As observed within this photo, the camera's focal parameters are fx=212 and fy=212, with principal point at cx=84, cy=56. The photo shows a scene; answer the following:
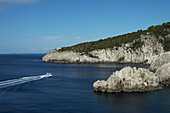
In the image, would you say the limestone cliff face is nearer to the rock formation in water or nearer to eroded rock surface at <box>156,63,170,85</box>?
the rock formation in water

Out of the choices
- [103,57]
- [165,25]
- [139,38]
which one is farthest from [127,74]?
[165,25]

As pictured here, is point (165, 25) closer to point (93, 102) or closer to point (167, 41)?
point (167, 41)

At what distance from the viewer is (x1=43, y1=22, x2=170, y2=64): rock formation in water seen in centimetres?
16875

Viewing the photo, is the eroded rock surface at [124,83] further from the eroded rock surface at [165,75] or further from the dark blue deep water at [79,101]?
Result: the eroded rock surface at [165,75]

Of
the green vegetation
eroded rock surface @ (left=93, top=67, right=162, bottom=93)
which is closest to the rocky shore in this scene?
eroded rock surface @ (left=93, top=67, right=162, bottom=93)

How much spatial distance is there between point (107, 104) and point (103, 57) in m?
129

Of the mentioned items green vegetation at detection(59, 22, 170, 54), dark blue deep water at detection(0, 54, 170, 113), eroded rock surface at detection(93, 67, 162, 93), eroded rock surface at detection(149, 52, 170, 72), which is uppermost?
green vegetation at detection(59, 22, 170, 54)

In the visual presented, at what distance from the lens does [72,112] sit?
130 feet

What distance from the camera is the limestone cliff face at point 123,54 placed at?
550ft

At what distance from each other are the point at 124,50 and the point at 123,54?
11.7ft

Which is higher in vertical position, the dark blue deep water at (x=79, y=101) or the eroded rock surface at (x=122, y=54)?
the eroded rock surface at (x=122, y=54)

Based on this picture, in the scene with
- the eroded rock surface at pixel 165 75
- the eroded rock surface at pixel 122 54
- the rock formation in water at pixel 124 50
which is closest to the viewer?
the eroded rock surface at pixel 165 75

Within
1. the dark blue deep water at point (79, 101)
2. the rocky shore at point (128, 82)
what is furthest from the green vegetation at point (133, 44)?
the dark blue deep water at point (79, 101)

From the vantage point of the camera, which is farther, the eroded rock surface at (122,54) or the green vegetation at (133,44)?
the green vegetation at (133,44)
